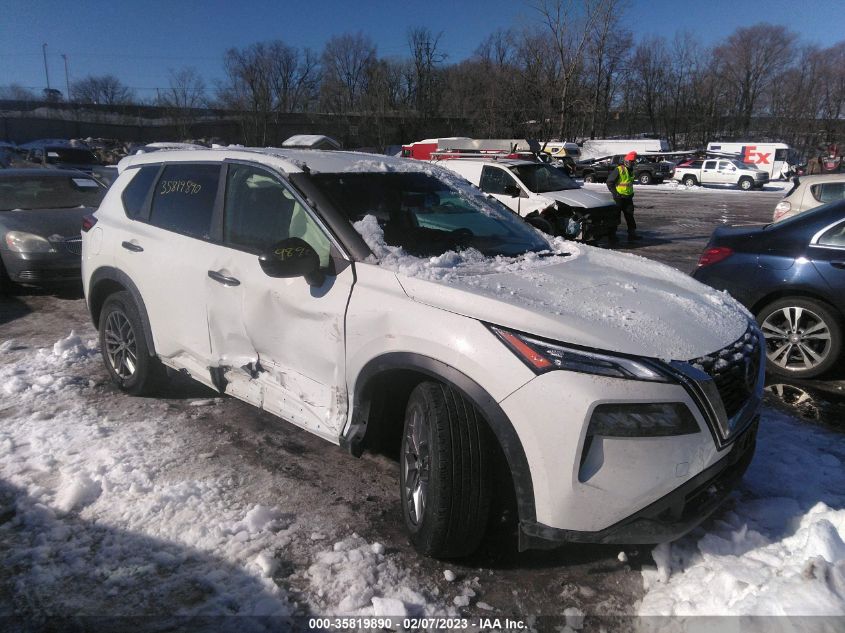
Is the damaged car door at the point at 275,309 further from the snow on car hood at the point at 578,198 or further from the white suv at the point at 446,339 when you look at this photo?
the snow on car hood at the point at 578,198

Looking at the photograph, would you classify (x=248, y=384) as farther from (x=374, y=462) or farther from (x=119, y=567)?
(x=119, y=567)

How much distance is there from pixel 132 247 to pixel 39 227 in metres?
4.51

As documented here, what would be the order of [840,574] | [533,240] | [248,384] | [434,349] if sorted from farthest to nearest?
[533,240]
[248,384]
[434,349]
[840,574]

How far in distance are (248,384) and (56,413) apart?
5.65 feet

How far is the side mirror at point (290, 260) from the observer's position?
2953mm

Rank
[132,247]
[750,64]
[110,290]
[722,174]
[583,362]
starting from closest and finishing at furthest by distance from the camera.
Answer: [583,362] → [132,247] → [110,290] → [722,174] → [750,64]

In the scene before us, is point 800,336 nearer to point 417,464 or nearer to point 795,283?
point 795,283

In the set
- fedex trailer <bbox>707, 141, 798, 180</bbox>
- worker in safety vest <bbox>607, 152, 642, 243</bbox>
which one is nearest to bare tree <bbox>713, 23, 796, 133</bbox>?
fedex trailer <bbox>707, 141, 798, 180</bbox>

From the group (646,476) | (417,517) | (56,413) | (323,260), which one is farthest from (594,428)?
(56,413)

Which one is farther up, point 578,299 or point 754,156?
point 754,156

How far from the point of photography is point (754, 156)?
40.4 meters

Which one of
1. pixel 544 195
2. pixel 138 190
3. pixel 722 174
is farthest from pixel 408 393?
pixel 722 174

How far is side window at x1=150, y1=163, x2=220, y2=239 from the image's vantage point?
3.87m

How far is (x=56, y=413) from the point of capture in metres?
4.31
